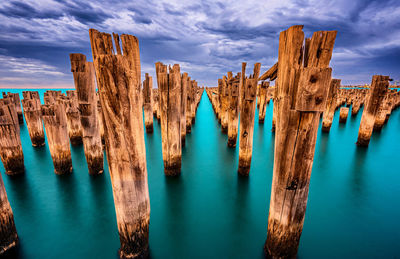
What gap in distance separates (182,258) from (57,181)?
5089 millimetres

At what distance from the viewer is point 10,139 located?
203 inches

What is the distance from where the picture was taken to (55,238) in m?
3.95

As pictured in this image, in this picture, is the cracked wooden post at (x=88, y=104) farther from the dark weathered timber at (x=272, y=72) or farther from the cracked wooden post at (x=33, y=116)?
the dark weathered timber at (x=272, y=72)

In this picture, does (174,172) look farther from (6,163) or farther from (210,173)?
(6,163)

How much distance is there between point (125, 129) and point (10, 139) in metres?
5.28

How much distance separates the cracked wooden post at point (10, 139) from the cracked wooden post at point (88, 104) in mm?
1805

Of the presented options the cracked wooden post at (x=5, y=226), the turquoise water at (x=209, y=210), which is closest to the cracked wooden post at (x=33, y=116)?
the turquoise water at (x=209, y=210)

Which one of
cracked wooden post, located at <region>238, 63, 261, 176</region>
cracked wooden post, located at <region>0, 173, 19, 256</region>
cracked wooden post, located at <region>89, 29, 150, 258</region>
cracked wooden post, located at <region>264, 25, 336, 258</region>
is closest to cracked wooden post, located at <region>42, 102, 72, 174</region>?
cracked wooden post, located at <region>0, 173, 19, 256</region>

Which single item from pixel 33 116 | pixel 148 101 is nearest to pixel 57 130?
pixel 33 116

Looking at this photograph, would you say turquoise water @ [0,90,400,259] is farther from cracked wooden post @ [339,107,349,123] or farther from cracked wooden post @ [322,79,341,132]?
cracked wooden post @ [339,107,349,123]

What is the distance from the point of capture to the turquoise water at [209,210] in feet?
12.2

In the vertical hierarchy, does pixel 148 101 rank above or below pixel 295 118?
below

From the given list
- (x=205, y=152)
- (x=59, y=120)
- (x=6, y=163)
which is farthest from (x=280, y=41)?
(x=6, y=163)

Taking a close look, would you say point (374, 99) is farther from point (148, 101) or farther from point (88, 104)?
point (148, 101)
